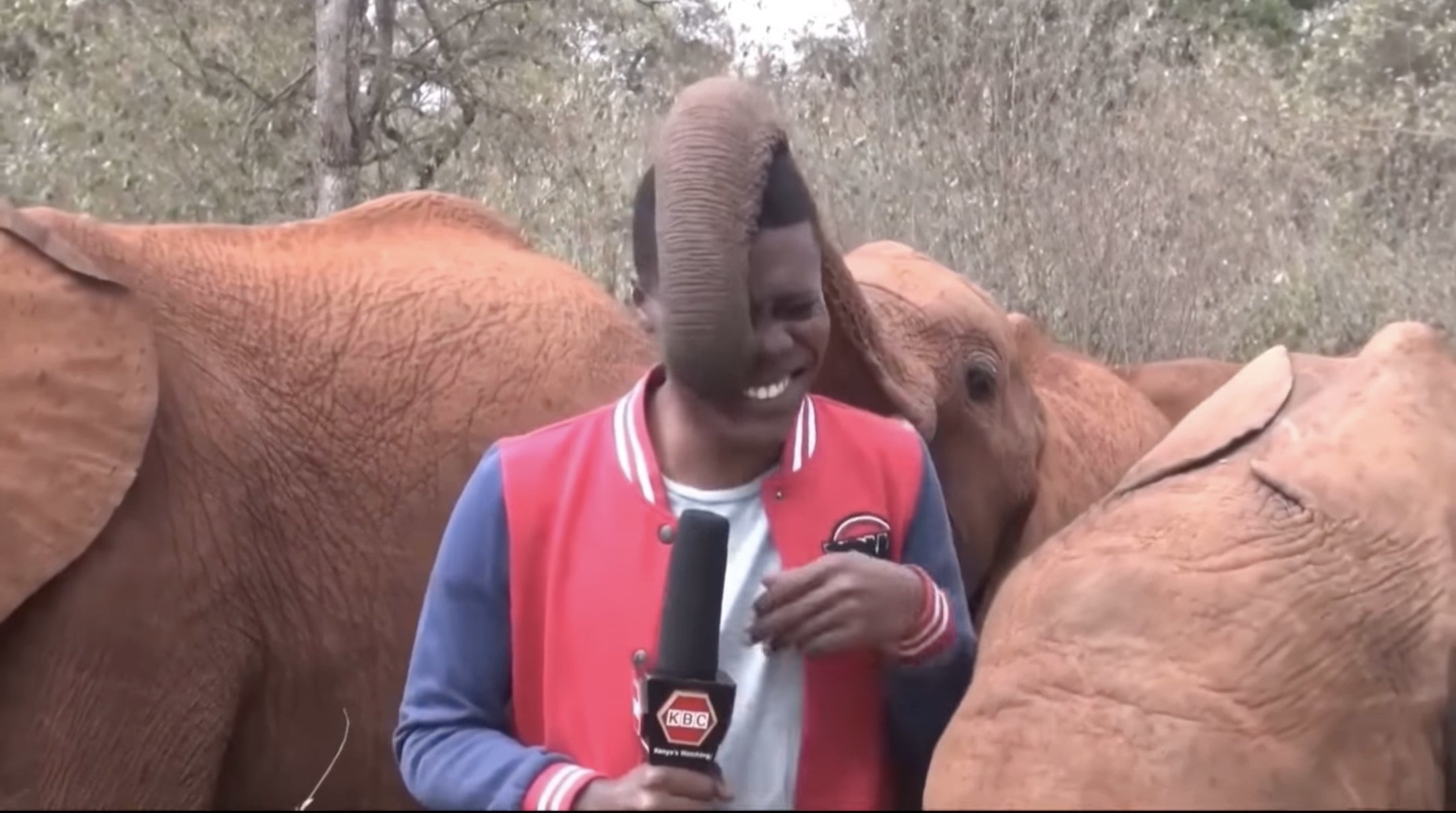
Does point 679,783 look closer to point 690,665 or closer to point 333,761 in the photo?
point 690,665

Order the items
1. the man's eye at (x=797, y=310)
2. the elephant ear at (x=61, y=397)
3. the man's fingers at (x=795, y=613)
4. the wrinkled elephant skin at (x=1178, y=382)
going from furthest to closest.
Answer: the wrinkled elephant skin at (x=1178, y=382) < the elephant ear at (x=61, y=397) < the man's eye at (x=797, y=310) < the man's fingers at (x=795, y=613)

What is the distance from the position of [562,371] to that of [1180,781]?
216cm

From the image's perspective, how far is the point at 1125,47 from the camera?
7.73 m

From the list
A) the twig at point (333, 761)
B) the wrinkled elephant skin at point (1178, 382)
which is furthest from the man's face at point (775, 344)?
the wrinkled elephant skin at point (1178, 382)

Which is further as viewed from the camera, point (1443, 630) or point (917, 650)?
point (1443, 630)

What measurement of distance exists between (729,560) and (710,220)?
1.10 ft

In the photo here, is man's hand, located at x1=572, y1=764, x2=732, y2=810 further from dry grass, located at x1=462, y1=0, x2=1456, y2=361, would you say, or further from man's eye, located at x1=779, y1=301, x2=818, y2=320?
dry grass, located at x1=462, y1=0, x2=1456, y2=361

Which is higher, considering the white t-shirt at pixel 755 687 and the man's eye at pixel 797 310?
the man's eye at pixel 797 310

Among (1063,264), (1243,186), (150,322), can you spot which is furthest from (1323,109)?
(150,322)

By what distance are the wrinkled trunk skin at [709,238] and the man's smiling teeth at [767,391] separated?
0.01 m

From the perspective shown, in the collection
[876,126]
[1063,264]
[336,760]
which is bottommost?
[336,760]

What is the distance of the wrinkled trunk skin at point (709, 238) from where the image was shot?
1742mm

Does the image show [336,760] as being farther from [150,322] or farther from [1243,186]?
[1243,186]

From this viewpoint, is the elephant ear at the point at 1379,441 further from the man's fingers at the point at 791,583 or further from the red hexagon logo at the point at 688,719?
the red hexagon logo at the point at 688,719
